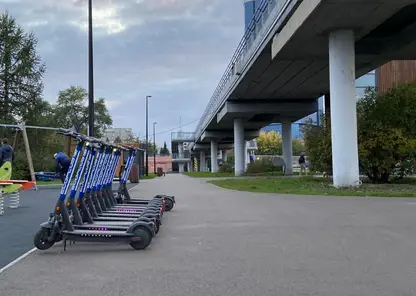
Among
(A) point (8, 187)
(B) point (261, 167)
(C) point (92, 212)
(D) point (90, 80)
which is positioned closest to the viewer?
(C) point (92, 212)

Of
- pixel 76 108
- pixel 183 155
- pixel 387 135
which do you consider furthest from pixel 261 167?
pixel 183 155

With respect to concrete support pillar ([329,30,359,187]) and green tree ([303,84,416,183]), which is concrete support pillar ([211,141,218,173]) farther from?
concrete support pillar ([329,30,359,187])

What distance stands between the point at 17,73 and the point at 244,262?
122 ft

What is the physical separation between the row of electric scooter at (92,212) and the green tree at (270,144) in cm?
10617

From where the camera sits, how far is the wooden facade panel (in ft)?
158

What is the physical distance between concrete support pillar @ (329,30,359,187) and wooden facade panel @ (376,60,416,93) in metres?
28.7

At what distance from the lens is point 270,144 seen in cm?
11712

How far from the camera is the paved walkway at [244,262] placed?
5.42 metres

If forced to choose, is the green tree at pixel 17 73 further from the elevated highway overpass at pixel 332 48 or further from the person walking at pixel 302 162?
the person walking at pixel 302 162

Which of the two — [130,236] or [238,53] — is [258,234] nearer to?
[130,236]

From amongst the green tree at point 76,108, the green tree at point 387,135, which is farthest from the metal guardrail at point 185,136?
the green tree at point 387,135

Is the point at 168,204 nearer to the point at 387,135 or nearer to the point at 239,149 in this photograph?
the point at 387,135

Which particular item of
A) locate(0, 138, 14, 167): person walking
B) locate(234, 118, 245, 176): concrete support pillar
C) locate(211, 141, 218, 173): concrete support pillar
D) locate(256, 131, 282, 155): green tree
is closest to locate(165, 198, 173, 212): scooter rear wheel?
locate(0, 138, 14, 167): person walking

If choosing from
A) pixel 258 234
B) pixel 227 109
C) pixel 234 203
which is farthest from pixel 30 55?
pixel 258 234
